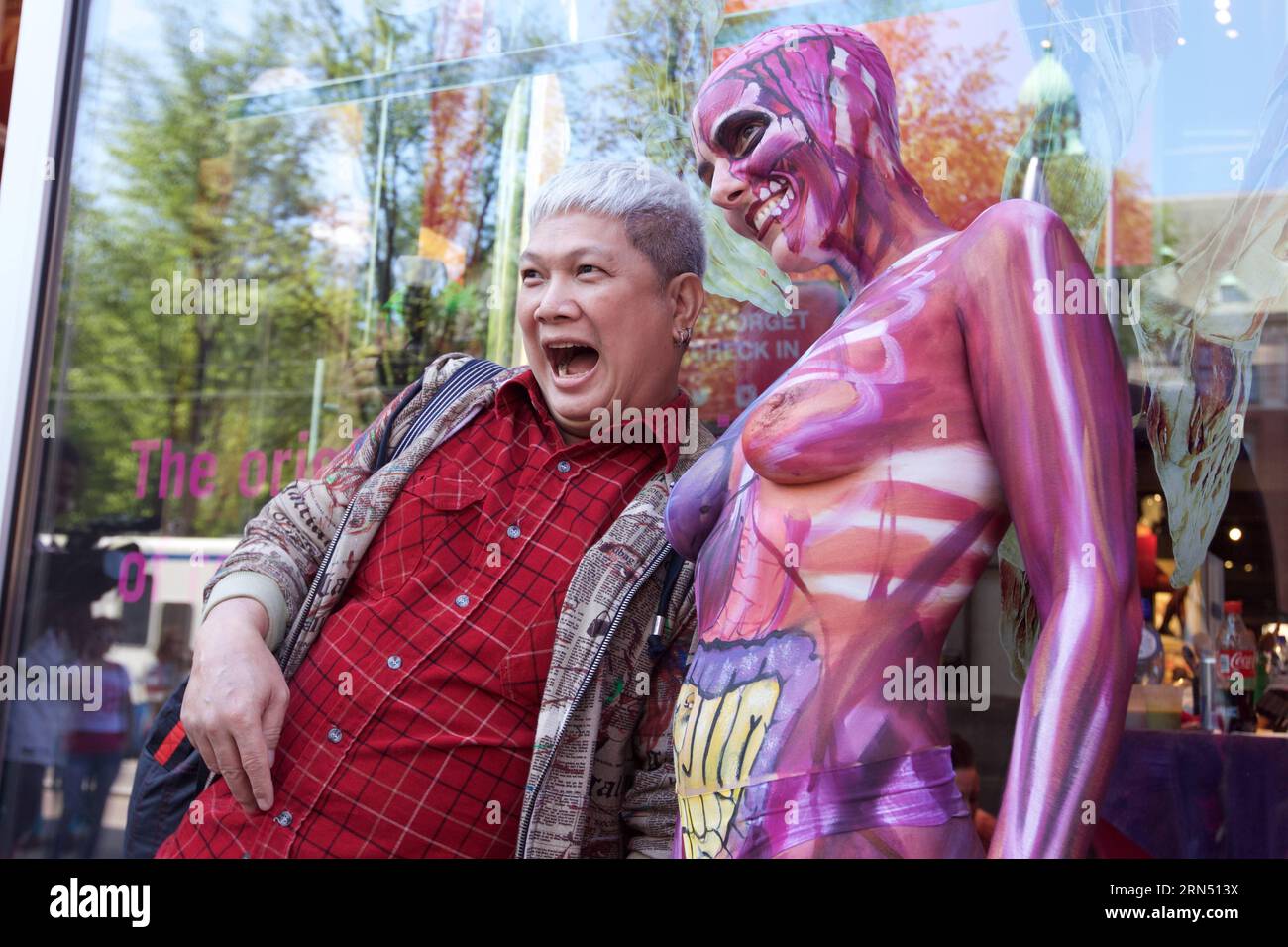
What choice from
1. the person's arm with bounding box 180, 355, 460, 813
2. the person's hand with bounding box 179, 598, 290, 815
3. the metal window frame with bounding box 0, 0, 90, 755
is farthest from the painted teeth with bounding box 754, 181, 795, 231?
the metal window frame with bounding box 0, 0, 90, 755

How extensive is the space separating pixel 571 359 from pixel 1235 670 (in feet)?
3.78

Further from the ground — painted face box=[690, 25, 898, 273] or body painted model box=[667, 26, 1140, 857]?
painted face box=[690, 25, 898, 273]

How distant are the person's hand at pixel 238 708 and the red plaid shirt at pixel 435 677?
5cm

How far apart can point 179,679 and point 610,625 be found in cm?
105

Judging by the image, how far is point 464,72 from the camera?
2.54 metres

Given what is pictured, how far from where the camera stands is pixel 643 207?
2.06 m

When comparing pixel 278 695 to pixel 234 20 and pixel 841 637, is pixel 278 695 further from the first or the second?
pixel 234 20

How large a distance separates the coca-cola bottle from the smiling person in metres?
0.80

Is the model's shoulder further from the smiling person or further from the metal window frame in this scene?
the metal window frame

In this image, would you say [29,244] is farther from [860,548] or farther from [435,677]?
[860,548]

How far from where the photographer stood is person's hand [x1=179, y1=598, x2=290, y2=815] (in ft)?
6.21

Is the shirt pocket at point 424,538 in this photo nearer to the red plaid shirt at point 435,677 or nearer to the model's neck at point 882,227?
the red plaid shirt at point 435,677

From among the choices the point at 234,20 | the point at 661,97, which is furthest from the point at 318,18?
the point at 661,97
